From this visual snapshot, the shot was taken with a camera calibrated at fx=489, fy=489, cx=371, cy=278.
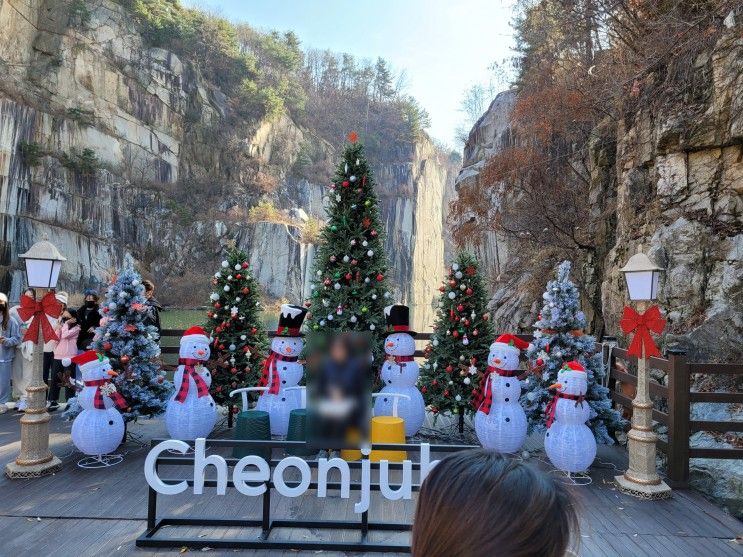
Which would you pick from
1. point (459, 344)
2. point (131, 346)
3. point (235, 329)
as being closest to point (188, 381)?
point (131, 346)

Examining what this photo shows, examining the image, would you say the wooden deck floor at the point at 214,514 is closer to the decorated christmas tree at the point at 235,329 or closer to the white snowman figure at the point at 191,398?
the white snowman figure at the point at 191,398

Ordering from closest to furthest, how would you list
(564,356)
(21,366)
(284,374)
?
(564,356)
(284,374)
(21,366)

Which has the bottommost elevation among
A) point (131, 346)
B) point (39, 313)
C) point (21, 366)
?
point (21, 366)

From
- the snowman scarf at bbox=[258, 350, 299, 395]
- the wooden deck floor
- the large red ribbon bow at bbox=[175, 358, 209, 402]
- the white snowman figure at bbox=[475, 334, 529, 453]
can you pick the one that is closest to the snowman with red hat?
the wooden deck floor

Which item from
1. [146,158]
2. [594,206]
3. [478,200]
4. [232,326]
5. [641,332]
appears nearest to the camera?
[641,332]

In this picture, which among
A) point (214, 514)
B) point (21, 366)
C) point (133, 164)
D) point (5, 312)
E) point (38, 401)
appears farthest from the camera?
point (133, 164)

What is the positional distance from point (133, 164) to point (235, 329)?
31.7 meters

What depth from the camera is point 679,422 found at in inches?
193

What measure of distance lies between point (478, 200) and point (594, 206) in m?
3.69

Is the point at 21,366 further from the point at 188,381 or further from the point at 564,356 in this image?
the point at 564,356

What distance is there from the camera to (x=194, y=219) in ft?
119

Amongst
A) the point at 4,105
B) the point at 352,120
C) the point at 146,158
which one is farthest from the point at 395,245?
the point at 4,105

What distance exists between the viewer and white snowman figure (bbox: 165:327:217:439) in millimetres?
5359

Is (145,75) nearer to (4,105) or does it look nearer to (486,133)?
(4,105)
